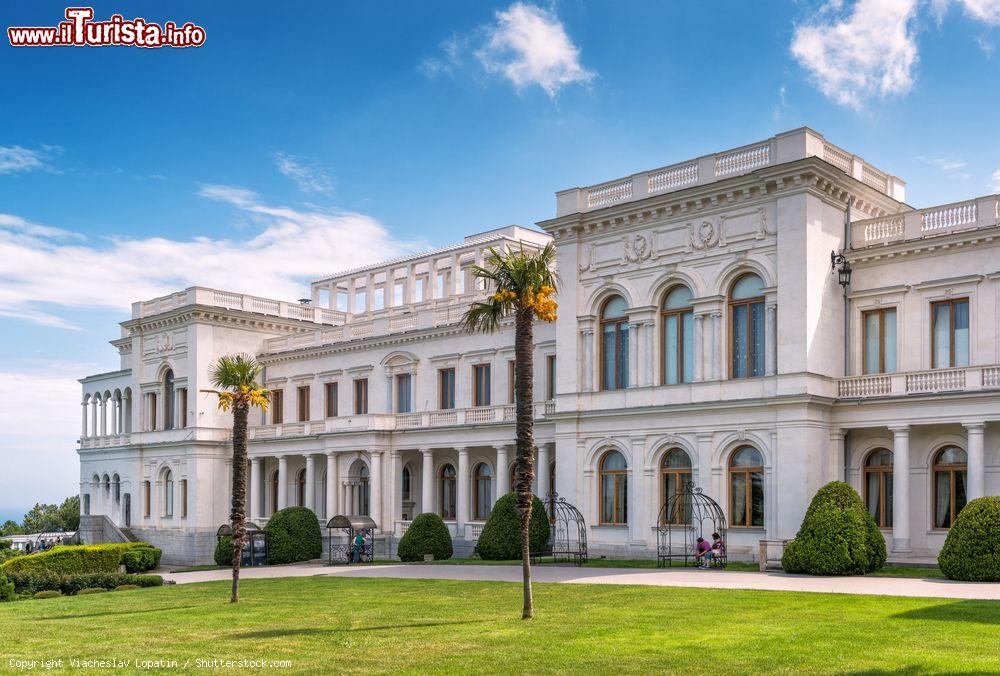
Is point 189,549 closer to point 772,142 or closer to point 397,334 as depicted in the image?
point 397,334

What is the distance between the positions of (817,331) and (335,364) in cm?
3259

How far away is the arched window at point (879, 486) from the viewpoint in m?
38.1

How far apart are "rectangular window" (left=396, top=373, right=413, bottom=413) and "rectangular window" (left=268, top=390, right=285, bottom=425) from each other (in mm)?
10114

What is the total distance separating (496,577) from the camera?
3516cm

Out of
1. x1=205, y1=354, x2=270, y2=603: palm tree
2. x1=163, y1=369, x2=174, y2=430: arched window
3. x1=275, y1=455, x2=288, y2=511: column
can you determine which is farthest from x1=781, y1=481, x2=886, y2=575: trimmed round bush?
x1=163, y1=369, x2=174, y2=430: arched window

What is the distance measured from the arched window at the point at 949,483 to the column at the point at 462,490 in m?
23.4

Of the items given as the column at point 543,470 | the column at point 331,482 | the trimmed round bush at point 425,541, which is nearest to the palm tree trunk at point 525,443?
the trimmed round bush at point 425,541

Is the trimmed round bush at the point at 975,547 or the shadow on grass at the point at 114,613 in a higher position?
the trimmed round bush at the point at 975,547

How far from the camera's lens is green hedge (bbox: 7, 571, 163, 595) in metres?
39.9

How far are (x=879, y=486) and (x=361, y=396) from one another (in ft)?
105

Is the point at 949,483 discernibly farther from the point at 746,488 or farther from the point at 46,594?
the point at 46,594

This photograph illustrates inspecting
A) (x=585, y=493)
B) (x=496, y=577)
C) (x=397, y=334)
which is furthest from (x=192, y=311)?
(x=496, y=577)

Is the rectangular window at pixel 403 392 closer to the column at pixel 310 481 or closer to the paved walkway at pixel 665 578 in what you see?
the column at pixel 310 481

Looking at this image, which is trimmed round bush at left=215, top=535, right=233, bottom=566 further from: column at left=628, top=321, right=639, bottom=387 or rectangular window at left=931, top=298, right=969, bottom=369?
rectangular window at left=931, top=298, right=969, bottom=369
